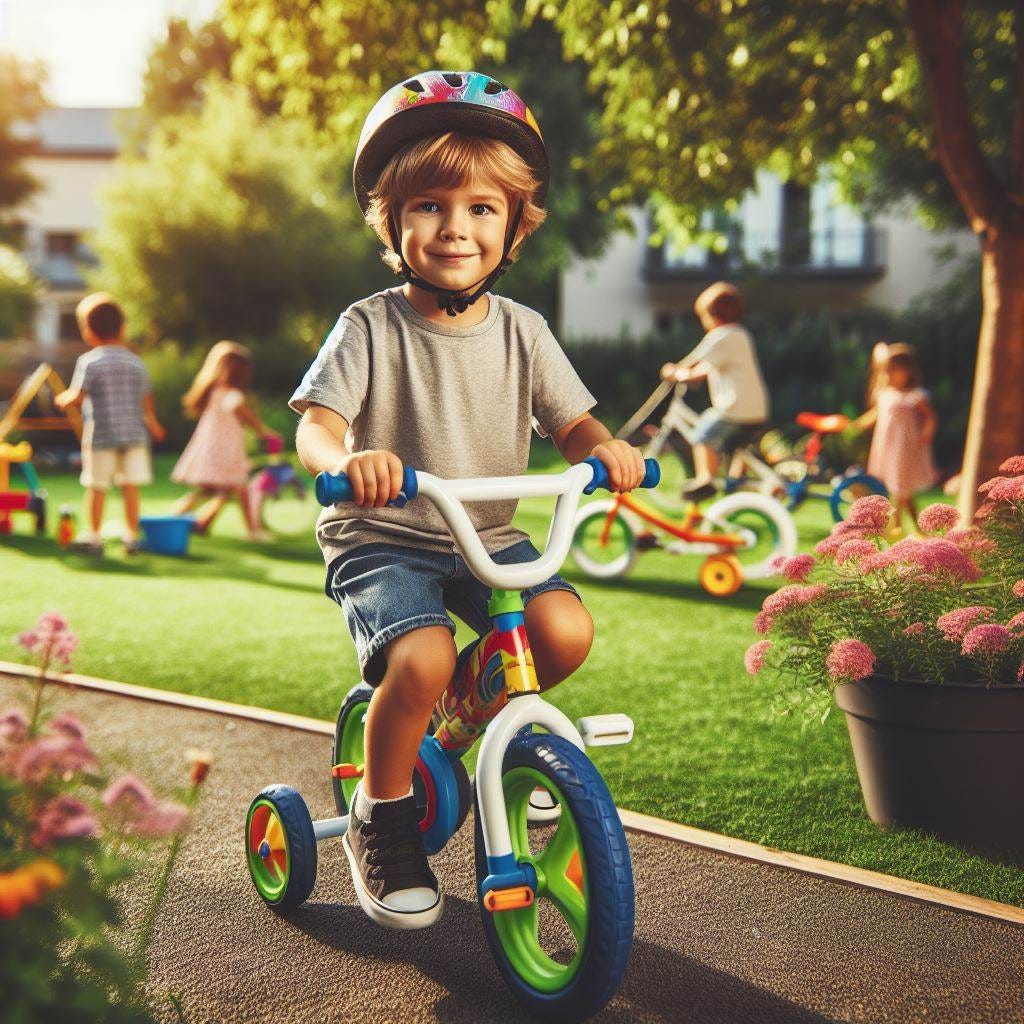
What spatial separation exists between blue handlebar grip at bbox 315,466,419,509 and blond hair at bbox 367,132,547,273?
0.77 m

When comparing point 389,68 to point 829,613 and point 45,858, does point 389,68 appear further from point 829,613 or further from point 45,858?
point 45,858

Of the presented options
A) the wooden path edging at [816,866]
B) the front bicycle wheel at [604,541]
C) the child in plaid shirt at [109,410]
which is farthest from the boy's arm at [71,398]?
the wooden path edging at [816,866]

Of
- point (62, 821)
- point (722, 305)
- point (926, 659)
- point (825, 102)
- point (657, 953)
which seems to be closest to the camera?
point (62, 821)

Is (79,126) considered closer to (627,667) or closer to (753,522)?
(753,522)

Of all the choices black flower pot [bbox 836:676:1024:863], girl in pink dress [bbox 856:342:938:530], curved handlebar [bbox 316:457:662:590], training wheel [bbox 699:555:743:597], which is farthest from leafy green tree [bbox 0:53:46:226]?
curved handlebar [bbox 316:457:662:590]

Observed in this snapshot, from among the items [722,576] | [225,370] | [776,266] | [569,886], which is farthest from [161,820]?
[776,266]

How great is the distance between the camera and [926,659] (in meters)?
3.31

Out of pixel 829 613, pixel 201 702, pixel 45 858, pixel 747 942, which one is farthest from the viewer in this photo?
pixel 201 702

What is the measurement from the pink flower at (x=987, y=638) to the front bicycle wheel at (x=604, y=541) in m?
4.96

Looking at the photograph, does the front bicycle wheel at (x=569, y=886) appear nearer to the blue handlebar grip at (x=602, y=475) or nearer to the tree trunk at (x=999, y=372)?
the blue handlebar grip at (x=602, y=475)

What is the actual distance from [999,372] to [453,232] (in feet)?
18.8

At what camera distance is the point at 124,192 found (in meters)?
26.6

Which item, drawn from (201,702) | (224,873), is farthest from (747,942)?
(201,702)

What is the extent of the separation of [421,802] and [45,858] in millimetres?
1448
